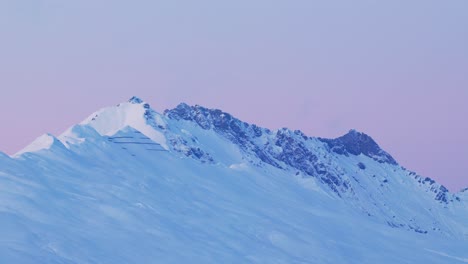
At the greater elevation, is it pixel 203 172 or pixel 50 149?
pixel 203 172

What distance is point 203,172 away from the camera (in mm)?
139375

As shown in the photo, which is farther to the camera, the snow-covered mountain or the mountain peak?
the mountain peak

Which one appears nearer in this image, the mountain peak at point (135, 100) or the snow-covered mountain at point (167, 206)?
the snow-covered mountain at point (167, 206)

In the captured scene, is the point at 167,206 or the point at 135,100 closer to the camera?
the point at 167,206

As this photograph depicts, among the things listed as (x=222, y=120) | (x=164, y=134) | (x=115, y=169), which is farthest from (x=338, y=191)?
(x=115, y=169)

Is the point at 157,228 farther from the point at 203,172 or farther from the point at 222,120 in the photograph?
the point at 222,120

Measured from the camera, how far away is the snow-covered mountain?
3209 inches

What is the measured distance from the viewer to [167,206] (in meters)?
106

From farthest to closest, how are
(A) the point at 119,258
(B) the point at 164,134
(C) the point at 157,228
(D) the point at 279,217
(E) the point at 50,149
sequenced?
(B) the point at 164,134 < (D) the point at 279,217 < (E) the point at 50,149 < (C) the point at 157,228 < (A) the point at 119,258

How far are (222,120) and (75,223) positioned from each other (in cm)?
10399

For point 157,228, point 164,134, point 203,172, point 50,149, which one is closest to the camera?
point 157,228

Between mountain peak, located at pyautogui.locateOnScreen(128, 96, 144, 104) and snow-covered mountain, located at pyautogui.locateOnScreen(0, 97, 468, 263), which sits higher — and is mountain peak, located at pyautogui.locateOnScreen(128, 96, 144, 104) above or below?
above

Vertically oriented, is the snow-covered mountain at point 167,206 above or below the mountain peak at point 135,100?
below

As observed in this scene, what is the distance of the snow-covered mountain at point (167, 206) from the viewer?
267ft
